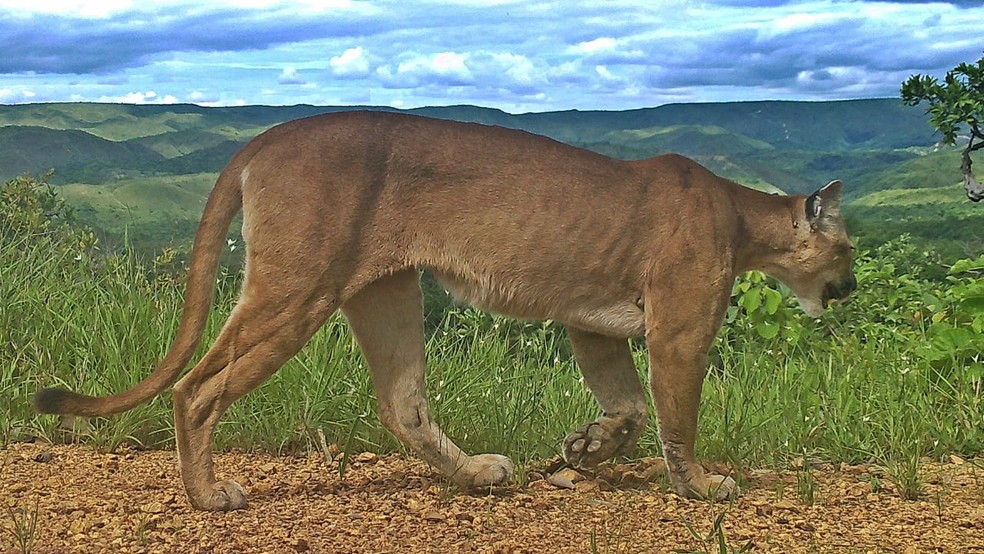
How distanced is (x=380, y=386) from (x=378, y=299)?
39 cm

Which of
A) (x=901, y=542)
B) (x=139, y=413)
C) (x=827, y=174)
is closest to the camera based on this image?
(x=901, y=542)

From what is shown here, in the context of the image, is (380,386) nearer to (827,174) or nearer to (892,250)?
(892,250)

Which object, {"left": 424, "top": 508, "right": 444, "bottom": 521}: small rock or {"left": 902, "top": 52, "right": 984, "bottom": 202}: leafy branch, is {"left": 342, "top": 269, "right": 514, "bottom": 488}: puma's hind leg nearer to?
{"left": 424, "top": 508, "right": 444, "bottom": 521}: small rock

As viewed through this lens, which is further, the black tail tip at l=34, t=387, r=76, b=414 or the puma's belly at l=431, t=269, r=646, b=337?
the puma's belly at l=431, t=269, r=646, b=337

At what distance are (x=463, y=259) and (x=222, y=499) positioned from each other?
1330 mm

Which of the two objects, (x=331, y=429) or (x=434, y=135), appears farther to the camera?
(x=331, y=429)

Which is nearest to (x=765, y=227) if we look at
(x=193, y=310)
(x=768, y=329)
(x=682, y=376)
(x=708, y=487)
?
(x=682, y=376)

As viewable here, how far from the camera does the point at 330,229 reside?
14.7 feet

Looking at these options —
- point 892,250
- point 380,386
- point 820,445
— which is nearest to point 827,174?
point 892,250

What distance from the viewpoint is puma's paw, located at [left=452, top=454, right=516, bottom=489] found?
493 cm

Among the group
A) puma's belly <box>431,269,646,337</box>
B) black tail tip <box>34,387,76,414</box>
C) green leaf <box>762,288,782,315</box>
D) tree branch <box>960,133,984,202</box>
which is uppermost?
tree branch <box>960,133,984,202</box>

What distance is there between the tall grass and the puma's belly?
0.81m

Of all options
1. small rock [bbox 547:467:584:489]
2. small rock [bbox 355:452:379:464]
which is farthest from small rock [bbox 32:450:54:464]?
small rock [bbox 547:467:584:489]

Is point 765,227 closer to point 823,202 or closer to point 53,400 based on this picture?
point 823,202
